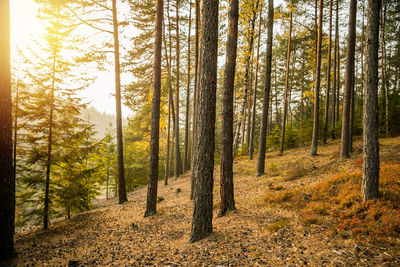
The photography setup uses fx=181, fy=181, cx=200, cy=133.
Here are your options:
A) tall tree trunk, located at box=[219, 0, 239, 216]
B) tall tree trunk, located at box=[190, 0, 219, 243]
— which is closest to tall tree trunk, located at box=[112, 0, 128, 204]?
tall tree trunk, located at box=[219, 0, 239, 216]

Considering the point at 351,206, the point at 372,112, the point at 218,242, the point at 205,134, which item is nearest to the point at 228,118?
the point at 205,134

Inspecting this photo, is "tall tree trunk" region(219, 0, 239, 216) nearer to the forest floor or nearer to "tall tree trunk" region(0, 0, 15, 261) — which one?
the forest floor

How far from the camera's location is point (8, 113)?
4949 millimetres

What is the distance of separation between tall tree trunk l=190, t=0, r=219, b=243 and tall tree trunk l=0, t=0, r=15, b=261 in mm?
4893

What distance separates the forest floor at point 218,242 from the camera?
11.4ft

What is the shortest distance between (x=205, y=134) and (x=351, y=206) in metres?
4.31

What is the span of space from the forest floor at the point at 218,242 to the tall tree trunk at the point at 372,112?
163 centimetres

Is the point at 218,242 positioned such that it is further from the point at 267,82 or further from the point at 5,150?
the point at 267,82

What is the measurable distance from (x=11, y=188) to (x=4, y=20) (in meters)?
4.50

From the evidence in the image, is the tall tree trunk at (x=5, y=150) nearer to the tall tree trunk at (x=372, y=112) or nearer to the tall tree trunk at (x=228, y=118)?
the tall tree trunk at (x=228, y=118)

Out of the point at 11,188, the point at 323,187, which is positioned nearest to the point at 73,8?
the point at 11,188

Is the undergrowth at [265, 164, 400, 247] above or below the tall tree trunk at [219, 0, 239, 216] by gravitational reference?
below

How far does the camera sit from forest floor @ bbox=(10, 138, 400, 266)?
348 cm

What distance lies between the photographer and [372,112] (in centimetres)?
467
